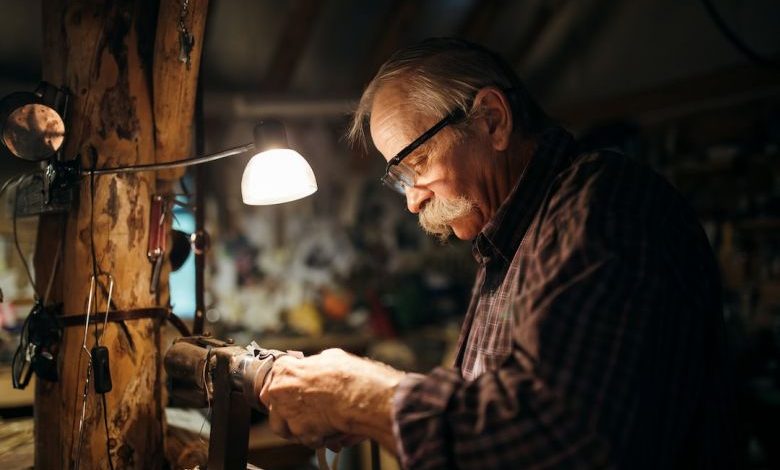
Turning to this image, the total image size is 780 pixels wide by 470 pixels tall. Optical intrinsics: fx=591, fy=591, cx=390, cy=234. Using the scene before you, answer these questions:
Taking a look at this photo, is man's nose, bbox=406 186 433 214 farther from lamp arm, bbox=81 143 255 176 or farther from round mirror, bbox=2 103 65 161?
round mirror, bbox=2 103 65 161

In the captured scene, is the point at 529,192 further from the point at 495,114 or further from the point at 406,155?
the point at 406,155

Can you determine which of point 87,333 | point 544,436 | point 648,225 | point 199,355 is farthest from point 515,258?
point 87,333

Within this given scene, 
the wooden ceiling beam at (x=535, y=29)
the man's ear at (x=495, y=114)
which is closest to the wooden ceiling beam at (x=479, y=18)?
the wooden ceiling beam at (x=535, y=29)

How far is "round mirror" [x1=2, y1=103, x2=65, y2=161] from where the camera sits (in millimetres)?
1488

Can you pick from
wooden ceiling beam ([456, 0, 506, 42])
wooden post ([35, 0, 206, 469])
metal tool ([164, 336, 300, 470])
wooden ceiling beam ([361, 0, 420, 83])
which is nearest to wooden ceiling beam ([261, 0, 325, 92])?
wooden ceiling beam ([361, 0, 420, 83])

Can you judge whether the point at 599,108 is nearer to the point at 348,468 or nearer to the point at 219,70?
the point at 219,70

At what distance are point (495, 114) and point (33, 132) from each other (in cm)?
116

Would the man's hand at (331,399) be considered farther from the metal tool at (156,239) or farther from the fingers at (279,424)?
the metal tool at (156,239)

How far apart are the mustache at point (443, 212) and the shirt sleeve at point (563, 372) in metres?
0.47

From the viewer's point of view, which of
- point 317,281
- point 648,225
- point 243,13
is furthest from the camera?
point 317,281

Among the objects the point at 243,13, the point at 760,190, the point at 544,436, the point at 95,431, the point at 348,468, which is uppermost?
the point at 243,13

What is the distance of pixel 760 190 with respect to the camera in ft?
15.2

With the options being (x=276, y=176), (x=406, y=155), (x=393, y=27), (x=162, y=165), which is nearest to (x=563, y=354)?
(x=406, y=155)

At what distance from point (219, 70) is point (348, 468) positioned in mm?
4028
